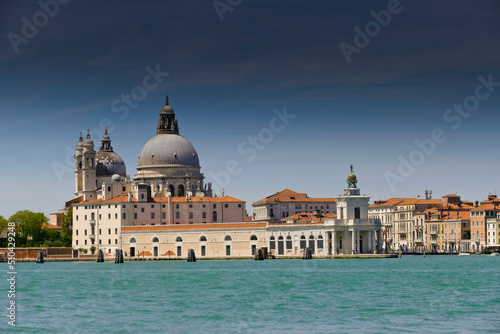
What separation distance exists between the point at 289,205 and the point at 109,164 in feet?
60.7

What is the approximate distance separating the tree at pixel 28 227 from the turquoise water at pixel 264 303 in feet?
133

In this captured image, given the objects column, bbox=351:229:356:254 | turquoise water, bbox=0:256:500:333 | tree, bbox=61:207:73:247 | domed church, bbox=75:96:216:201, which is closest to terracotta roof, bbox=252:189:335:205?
domed church, bbox=75:96:216:201

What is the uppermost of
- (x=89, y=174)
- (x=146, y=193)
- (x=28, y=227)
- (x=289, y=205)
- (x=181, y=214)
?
(x=89, y=174)

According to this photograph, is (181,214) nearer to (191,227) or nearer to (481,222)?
(191,227)

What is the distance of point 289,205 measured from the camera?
10675 centimetres

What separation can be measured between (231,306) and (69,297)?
311 inches

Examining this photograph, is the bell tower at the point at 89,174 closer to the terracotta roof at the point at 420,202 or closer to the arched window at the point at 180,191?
the arched window at the point at 180,191

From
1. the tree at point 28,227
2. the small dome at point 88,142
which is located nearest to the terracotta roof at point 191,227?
the tree at point 28,227

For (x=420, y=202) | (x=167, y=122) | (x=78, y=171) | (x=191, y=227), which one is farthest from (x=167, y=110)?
(x=420, y=202)

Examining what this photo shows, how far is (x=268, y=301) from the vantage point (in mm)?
36688

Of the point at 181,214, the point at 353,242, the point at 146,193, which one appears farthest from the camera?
the point at 181,214

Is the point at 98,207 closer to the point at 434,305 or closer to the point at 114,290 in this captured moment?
the point at 114,290

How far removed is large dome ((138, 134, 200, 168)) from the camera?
321 feet

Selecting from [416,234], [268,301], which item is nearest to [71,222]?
[416,234]
